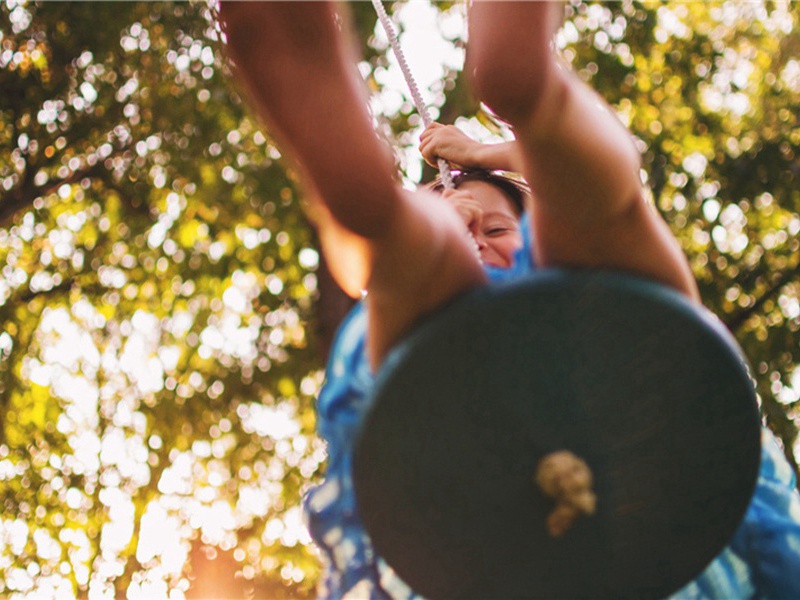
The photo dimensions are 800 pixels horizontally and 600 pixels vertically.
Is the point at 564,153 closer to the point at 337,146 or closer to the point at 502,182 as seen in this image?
the point at 337,146

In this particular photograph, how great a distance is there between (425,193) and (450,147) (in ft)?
3.21

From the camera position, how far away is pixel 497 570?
166 centimetres

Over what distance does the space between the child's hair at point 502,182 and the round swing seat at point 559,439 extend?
98 centimetres

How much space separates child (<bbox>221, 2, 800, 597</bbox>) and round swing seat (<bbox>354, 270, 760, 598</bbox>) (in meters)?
0.06

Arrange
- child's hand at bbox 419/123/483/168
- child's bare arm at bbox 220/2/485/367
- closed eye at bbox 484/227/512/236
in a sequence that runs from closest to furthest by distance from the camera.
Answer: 1. child's bare arm at bbox 220/2/485/367
2. closed eye at bbox 484/227/512/236
3. child's hand at bbox 419/123/483/168

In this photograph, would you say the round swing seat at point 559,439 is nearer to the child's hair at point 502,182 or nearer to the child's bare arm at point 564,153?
the child's bare arm at point 564,153

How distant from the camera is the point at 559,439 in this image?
1.54 meters

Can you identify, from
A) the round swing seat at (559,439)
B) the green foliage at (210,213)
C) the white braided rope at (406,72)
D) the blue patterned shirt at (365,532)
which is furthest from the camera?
the green foliage at (210,213)

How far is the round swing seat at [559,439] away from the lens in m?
1.47

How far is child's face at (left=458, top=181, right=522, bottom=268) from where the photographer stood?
7.20ft

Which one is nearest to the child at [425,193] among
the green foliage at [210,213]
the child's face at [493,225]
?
the child's face at [493,225]

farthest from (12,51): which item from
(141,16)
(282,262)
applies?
(282,262)

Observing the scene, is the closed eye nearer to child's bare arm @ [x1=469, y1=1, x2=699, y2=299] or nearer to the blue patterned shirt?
the blue patterned shirt

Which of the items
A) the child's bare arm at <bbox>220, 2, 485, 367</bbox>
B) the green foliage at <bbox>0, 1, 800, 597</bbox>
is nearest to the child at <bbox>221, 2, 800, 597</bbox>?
the child's bare arm at <bbox>220, 2, 485, 367</bbox>
